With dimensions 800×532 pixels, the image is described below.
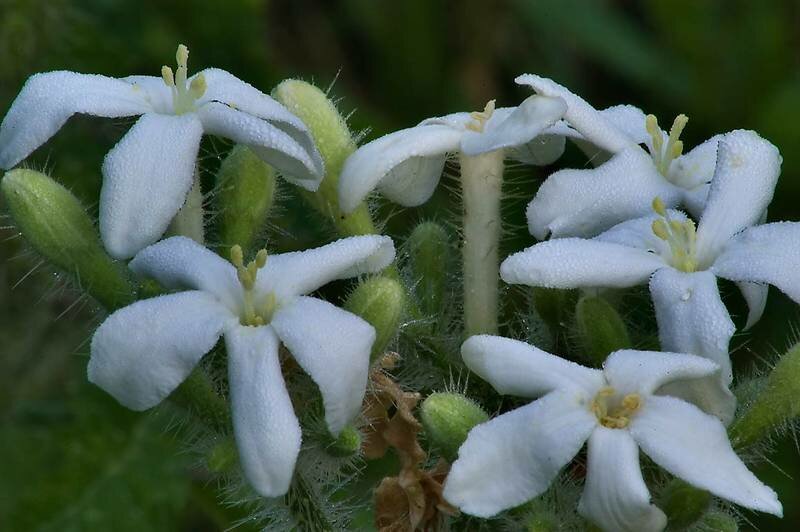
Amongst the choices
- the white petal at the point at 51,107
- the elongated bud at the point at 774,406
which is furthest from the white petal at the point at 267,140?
the elongated bud at the point at 774,406

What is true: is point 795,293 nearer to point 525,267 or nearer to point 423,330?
point 525,267

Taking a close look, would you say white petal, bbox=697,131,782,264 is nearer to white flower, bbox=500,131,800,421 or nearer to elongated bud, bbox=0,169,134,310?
white flower, bbox=500,131,800,421

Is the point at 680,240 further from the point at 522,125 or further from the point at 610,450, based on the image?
the point at 610,450

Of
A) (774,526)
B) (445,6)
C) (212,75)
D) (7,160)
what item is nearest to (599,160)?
(212,75)

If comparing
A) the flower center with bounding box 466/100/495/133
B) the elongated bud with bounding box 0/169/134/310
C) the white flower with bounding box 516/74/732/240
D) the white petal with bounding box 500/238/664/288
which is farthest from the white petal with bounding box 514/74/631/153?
the elongated bud with bounding box 0/169/134/310

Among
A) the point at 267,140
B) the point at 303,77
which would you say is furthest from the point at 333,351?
the point at 303,77

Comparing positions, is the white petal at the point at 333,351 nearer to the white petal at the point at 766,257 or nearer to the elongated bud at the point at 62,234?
the elongated bud at the point at 62,234
